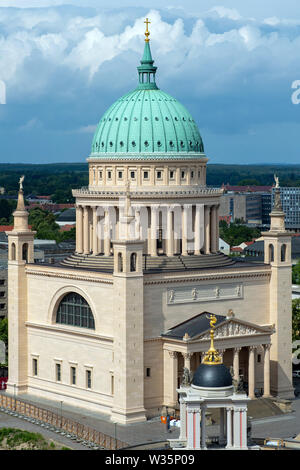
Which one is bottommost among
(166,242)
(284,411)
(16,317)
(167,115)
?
(284,411)

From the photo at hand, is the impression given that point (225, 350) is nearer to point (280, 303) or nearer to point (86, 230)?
point (280, 303)

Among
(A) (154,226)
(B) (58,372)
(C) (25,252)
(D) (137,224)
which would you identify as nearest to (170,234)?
(A) (154,226)

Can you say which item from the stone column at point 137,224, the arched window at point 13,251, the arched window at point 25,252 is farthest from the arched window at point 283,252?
the arched window at point 13,251

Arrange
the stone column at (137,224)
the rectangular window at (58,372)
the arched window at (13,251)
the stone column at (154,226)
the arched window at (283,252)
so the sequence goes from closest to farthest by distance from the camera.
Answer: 1. the stone column at (137,224)
2. the stone column at (154,226)
3. the rectangular window at (58,372)
4. the arched window at (283,252)
5. the arched window at (13,251)

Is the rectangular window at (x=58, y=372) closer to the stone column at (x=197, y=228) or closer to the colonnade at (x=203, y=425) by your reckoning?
the stone column at (x=197, y=228)
